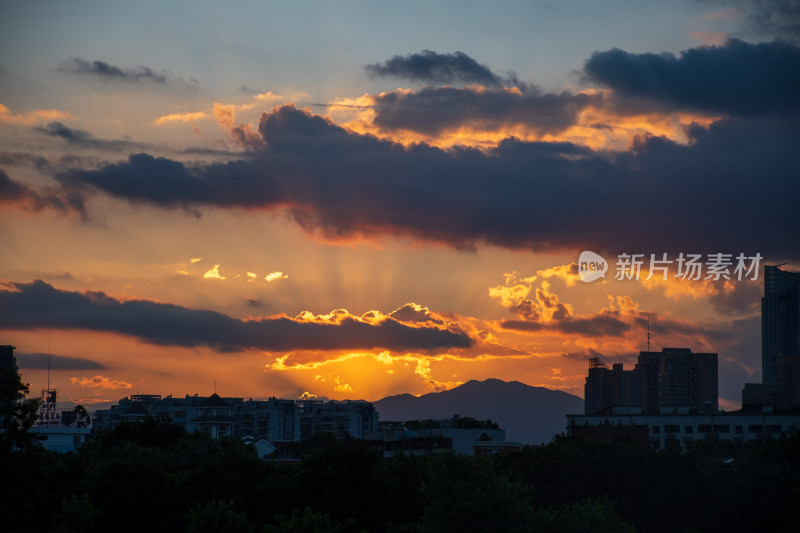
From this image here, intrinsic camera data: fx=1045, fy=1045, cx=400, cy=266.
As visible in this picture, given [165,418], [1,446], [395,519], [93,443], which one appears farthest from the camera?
[165,418]

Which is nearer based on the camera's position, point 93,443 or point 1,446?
point 1,446

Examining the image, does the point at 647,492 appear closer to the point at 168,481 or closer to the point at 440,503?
the point at 440,503

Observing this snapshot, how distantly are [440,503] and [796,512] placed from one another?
28.8 m

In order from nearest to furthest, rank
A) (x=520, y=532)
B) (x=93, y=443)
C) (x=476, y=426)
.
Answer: (x=520, y=532) < (x=93, y=443) < (x=476, y=426)

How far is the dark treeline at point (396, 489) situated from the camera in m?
57.3

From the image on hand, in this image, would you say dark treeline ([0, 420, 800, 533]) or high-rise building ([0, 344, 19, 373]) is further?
high-rise building ([0, 344, 19, 373])

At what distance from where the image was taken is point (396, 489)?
6600 centimetres

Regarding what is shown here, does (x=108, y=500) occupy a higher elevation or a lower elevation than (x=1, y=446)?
lower

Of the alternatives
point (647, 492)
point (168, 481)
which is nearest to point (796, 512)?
point (647, 492)

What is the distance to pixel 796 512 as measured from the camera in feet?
230

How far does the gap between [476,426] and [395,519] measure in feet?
236

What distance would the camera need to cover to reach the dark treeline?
57.3 metres

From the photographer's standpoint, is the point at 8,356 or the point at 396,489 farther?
the point at 8,356

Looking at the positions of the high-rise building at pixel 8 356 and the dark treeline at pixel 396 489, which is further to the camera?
the high-rise building at pixel 8 356
